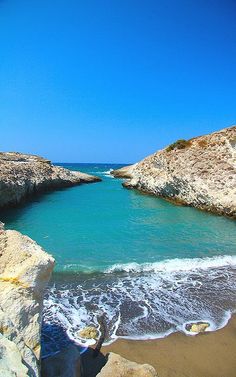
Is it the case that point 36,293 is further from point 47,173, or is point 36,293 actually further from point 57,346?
point 47,173

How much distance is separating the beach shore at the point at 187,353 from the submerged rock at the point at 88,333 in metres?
0.52

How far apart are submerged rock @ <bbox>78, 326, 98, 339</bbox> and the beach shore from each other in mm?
520

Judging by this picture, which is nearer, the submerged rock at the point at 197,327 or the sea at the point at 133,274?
the submerged rock at the point at 197,327

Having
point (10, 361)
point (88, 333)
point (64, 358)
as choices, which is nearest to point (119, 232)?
point (88, 333)

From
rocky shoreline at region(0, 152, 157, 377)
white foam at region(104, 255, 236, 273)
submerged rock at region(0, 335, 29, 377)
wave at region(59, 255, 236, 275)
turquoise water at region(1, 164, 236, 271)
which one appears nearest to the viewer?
submerged rock at region(0, 335, 29, 377)

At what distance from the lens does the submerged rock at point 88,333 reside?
334 inches

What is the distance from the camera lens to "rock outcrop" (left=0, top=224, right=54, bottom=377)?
4.93 meters

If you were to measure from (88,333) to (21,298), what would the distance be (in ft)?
11.6

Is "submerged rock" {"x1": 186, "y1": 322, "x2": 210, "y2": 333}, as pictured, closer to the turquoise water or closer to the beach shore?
the beach shore

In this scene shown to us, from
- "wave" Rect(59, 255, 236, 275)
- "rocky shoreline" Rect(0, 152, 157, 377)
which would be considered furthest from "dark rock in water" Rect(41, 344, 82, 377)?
"wave" Rect(59, 255, 236, 275)

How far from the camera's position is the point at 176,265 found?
14.1 meters

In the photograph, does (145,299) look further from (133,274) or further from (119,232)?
(119,232)

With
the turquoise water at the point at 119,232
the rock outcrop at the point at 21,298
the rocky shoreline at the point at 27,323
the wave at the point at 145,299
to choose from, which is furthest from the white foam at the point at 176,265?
the rock outcrop at the point at 21,298

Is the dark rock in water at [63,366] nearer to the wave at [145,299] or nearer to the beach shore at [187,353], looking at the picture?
the beach shore at [187,353]
